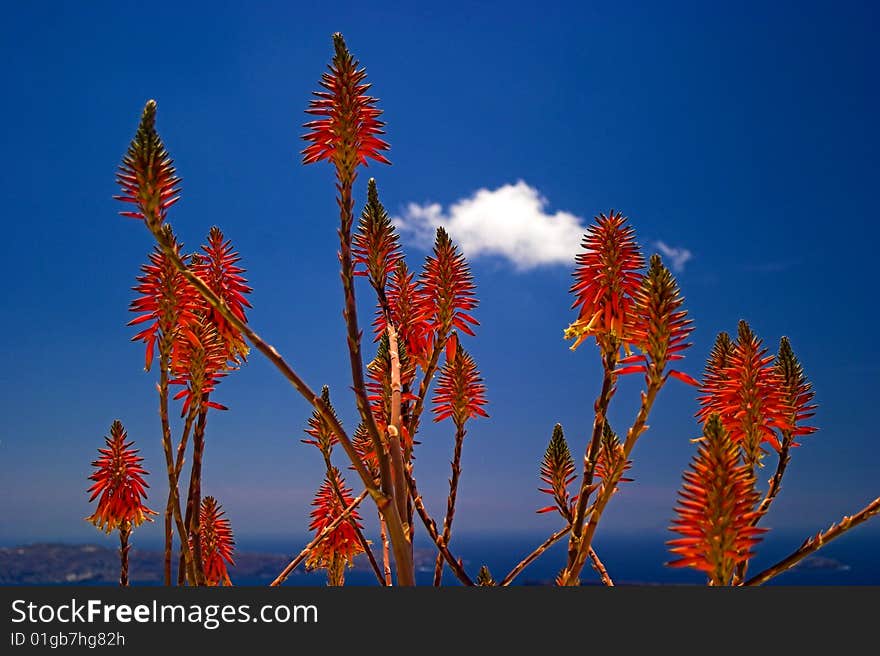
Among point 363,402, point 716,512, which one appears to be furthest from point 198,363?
point 716,512

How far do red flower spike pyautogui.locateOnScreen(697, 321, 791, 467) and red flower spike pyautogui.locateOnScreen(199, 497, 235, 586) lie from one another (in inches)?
184

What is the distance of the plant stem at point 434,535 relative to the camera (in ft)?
14.0

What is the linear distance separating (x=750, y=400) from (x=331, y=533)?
4.30 metres

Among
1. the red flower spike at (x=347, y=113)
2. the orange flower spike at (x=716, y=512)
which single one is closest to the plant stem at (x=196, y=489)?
the red flower spike at (x=347, y=113)

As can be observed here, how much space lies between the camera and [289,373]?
2928mm

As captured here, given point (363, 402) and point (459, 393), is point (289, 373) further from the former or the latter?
point (459, 393)

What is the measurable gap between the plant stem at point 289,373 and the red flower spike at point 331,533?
10.6 feet

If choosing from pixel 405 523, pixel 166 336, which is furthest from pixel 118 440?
pixel 405 523

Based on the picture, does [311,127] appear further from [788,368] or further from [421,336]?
[788,368]

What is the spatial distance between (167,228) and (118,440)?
11.7 feet

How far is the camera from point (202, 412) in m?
4.58

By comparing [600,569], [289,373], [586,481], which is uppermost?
[289,373]

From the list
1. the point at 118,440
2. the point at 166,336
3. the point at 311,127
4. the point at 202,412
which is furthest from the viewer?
the point at 118,440

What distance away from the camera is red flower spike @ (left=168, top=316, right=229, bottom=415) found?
4.40m
